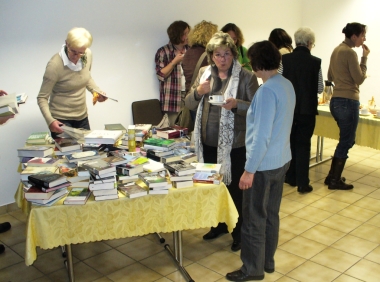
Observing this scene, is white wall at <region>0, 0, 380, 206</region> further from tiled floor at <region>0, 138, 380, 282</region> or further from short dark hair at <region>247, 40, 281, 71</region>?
short dark hair at <region>247, 40, 281, 71</region>

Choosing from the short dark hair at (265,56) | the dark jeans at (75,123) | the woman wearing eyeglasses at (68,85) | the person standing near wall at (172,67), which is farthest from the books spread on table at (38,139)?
the person standing near wall at (172,67)

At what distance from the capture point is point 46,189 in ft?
8.16

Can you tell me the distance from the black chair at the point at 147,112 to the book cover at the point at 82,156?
6.33ft

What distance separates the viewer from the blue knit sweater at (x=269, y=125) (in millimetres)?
2543

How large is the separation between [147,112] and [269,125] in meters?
2.58

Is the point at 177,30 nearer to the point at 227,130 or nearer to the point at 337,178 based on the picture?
the point at 227,130

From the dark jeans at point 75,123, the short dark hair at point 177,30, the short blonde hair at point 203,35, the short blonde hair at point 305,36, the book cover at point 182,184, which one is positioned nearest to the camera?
the book cover at point 182,184

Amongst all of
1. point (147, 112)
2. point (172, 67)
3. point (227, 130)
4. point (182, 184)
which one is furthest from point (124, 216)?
point (172, 67)

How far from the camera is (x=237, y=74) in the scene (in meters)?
3.11

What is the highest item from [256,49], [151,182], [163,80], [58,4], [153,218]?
[58,4]

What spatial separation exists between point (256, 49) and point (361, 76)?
207cm

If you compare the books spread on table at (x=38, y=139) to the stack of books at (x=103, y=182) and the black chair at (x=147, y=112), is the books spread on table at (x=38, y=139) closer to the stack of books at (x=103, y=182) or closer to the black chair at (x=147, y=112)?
the stack of books at (x=103, y=182)

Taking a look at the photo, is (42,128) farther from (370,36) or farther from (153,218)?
(370,36)

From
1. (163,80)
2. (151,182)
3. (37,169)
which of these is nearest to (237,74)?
(151,182)
